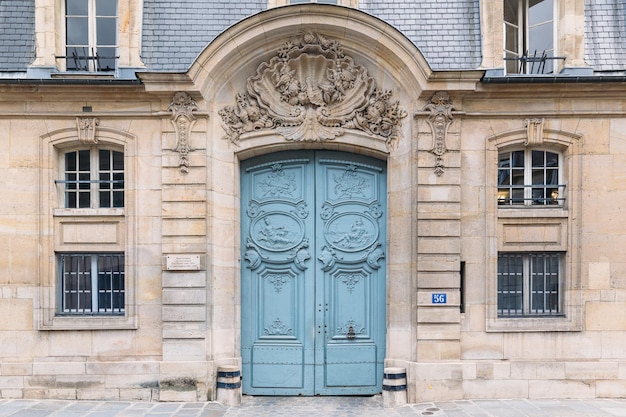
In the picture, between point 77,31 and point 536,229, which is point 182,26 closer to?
point 77,31

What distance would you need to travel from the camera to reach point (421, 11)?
7980mm

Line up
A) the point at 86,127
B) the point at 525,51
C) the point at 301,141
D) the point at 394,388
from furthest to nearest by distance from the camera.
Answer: the point at 525,51, the point at 301,141, the point at 86,127, the point at 394,388

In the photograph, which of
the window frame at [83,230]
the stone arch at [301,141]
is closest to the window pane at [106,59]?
the window frame at [83,230]

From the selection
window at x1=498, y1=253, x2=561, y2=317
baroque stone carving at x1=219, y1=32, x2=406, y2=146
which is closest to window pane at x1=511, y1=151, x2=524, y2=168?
window at x1=498, y1=253, x2=561, y2=317

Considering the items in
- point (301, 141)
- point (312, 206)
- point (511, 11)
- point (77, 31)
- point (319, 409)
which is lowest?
point (319, 409)

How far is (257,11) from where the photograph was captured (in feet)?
26.1

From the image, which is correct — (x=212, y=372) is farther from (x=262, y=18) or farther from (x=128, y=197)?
(x=262, y=18)

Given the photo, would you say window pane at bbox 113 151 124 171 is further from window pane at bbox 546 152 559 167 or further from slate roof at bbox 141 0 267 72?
window pane at bbox 546 152 559 167

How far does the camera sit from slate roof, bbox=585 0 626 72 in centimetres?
791

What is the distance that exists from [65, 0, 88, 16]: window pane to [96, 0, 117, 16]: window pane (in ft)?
0.54

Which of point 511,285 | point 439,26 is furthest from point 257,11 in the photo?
point 511,285

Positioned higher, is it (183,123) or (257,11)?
(257,11)

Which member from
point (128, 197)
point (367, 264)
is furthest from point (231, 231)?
point (367, 264)

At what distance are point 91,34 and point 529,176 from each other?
21.6 feet
